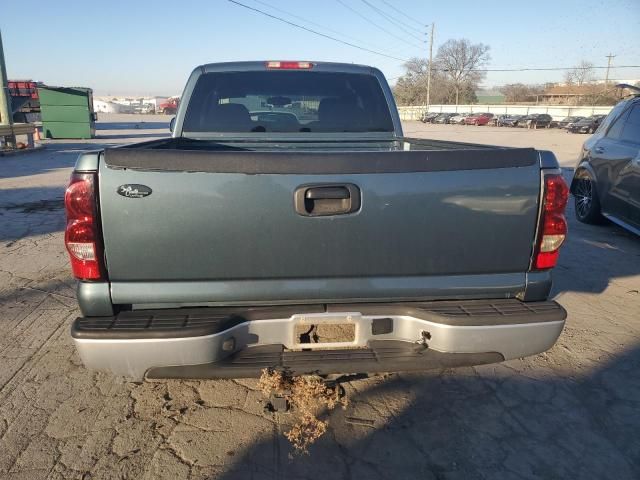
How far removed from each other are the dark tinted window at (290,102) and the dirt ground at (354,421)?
2201 millimetres

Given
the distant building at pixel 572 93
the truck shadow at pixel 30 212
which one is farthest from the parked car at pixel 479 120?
the truck shadow at pixel 30 212

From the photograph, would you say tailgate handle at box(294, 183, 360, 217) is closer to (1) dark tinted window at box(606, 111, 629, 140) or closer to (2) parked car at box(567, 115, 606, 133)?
(1) dark tinted window at box(606, 111, 629, 140)

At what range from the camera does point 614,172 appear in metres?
6.28

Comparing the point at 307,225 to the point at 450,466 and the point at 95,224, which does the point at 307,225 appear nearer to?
the point at 95,224

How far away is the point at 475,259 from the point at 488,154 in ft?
1.70

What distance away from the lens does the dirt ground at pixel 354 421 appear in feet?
7.70

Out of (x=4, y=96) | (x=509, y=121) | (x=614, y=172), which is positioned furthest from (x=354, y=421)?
(x=509, y=121)

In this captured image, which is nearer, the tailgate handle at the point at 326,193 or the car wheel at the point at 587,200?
the tailgate handle at the point at 326,193

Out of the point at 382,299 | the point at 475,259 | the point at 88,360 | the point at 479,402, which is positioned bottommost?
the point at 479,402

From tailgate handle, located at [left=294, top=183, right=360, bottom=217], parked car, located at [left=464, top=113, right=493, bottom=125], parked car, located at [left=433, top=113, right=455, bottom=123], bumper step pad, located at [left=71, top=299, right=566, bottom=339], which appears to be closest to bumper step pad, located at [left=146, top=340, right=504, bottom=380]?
bumper step pad, located at [left=71, top=299, right=566, bottom=339]

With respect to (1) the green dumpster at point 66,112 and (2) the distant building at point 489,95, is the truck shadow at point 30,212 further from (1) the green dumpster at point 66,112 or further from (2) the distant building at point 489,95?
(2) the distant building at point 489,95

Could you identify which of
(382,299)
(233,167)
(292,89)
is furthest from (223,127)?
(382,299)

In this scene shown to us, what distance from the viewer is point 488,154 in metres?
2.29

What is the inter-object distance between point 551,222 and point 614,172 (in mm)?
4832
